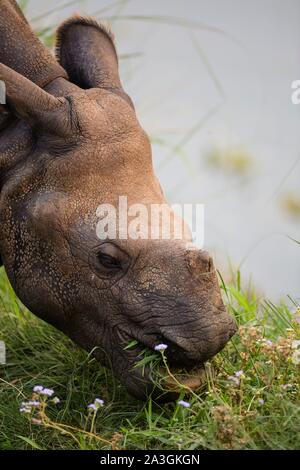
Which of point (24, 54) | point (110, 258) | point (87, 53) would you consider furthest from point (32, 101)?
point (110, 258)

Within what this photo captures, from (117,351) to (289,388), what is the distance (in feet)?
2.79

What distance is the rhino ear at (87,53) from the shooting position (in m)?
6.28

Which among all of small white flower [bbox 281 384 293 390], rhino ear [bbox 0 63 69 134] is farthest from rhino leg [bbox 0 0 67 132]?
small white flower [bbox 281 384 293 390]

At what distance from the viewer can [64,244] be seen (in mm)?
5598

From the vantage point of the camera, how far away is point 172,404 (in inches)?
221

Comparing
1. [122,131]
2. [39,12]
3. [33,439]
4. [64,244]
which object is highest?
[39,12]

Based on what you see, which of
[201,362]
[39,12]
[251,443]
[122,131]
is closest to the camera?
[251,443]

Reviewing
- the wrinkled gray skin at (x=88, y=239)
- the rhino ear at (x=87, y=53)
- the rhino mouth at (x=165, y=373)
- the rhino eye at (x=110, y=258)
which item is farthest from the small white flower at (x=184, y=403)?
the rhino ear at (x=87, y=53)

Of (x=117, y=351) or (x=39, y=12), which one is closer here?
(x=117, y=351)

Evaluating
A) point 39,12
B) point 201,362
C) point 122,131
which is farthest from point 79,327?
point 39,12

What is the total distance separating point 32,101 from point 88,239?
785mm

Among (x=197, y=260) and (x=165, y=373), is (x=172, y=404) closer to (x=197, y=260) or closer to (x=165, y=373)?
(x=165, y=373)
